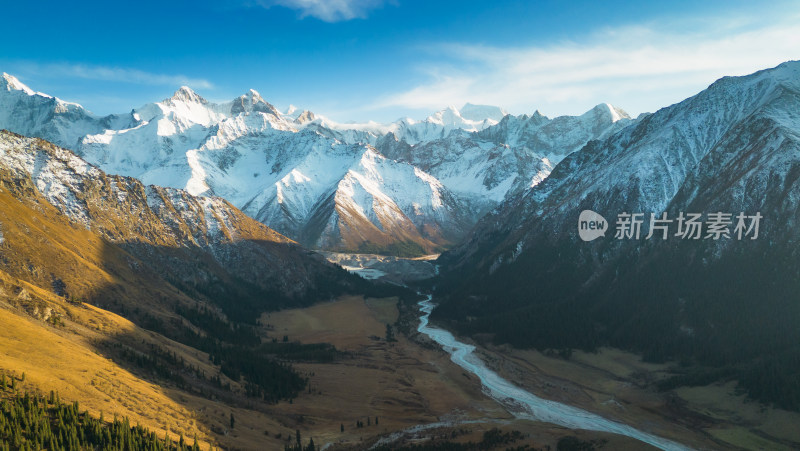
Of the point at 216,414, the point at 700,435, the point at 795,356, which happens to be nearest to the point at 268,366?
the point at 216,414

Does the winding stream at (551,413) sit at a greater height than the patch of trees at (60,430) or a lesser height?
lesser

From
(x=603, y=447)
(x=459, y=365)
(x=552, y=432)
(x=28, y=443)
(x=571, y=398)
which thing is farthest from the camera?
(x=459, y=365)

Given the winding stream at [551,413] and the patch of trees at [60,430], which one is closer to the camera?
the patch of trees at [60,430]

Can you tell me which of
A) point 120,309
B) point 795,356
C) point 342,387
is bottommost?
point 342,387

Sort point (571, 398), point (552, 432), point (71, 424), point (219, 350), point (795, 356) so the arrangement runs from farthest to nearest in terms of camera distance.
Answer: point (219, 350) < point (571, 398) < point (795, 356) < point (552, 432) < point (71, 424)

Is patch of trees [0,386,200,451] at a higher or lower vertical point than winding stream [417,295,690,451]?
higher

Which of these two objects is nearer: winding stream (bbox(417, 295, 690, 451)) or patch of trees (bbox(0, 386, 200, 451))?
patch of trees (bbox(0, 386, 200, 451))

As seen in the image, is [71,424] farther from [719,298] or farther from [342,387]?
[719,298]

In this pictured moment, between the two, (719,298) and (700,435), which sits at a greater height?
(719,298)

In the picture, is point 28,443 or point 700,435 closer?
point 28,443

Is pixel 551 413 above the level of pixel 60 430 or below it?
below

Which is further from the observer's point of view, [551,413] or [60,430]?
[551,413]
